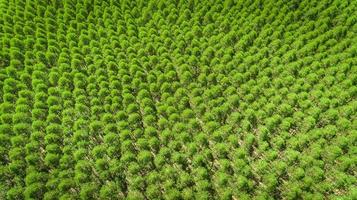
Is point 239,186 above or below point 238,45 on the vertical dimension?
below

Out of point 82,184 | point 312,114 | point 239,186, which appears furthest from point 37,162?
point 312,114

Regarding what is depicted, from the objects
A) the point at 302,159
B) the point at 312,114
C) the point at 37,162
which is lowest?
the point at 37,162

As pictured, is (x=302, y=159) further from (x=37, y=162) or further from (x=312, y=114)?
(x=37, y=162)

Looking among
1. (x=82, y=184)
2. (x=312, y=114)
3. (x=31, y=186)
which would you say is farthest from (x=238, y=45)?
(x=31, y=186)

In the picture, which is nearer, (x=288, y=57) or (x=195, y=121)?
(x=195, y=121)

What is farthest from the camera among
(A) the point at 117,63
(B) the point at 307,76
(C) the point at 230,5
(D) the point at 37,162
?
(C) the point at 230,5

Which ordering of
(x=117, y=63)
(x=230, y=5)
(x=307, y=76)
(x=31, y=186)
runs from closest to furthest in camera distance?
(x=31, y=186)
(x=307, y=76)
(x=117, y=63)
(x=230, y=5)
